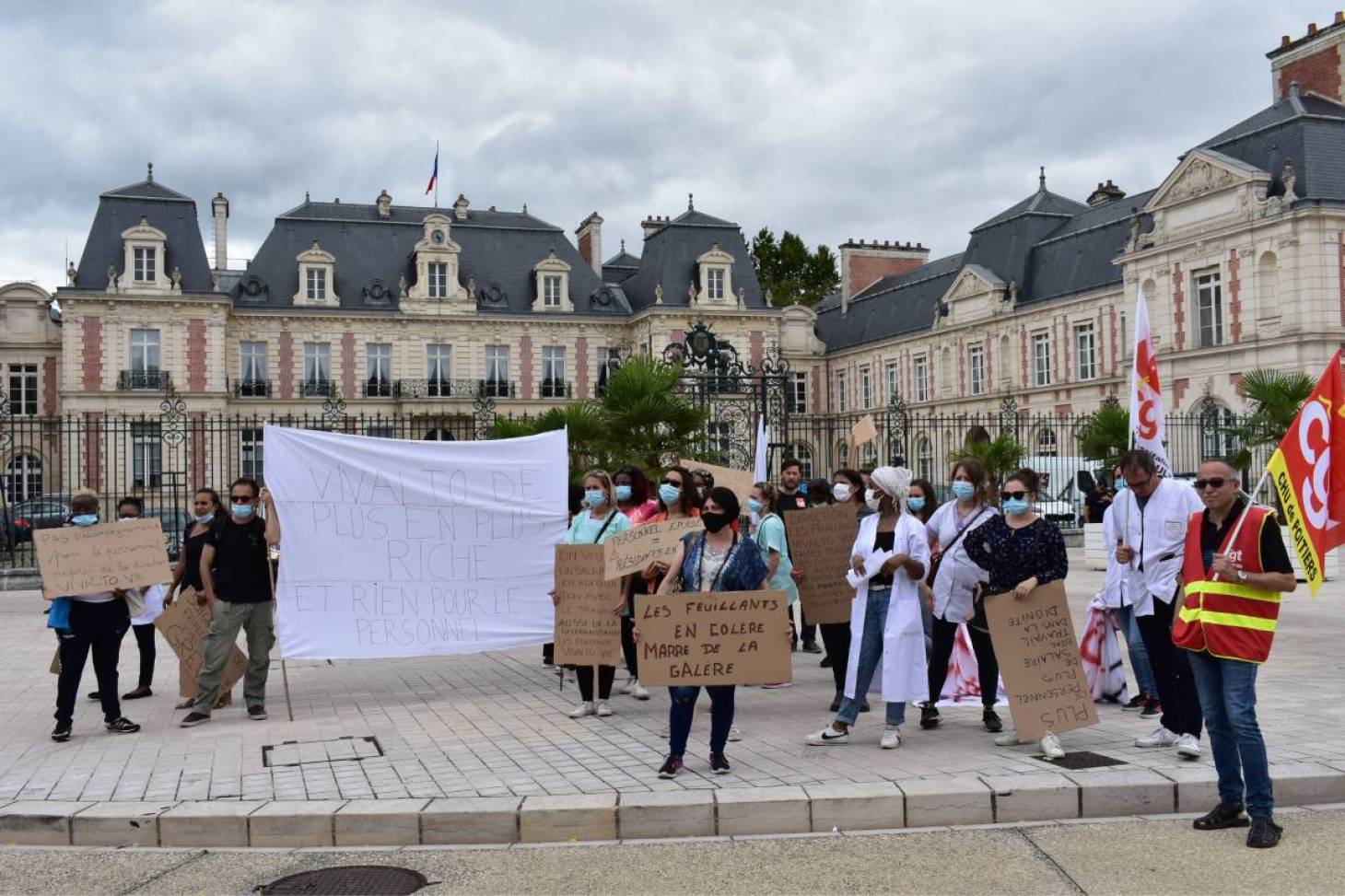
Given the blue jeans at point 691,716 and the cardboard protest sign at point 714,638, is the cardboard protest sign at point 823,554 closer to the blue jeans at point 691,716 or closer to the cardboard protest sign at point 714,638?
the cardboard protest sign at point 714,638

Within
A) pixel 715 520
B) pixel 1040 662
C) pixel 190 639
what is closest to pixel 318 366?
pixel 190 639

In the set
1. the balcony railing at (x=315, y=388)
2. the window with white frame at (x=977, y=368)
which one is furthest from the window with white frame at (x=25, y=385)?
the window with white frame at (x=977, y=368)

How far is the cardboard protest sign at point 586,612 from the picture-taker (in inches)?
326

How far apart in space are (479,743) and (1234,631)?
4.23 meters

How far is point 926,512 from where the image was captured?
823 cm

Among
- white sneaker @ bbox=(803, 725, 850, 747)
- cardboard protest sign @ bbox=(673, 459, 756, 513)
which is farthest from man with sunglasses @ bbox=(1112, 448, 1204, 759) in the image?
cardboard protest sign @ bbox=(673, 459, 756, 513)

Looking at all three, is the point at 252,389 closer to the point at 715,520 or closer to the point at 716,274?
the point at 716,274

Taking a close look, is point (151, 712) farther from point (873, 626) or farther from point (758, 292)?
point (758, 292)

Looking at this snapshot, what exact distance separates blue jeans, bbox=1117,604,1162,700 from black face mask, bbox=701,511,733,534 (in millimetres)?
2693

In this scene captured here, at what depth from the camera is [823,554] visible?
29.9 ft

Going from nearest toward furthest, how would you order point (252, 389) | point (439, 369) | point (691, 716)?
point (691, 716) < point (252, 389) < point (439, 369)

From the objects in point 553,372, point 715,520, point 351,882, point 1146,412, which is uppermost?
point 553,372

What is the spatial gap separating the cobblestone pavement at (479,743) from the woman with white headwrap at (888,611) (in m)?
0.24

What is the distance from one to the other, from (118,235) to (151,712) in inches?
1613
